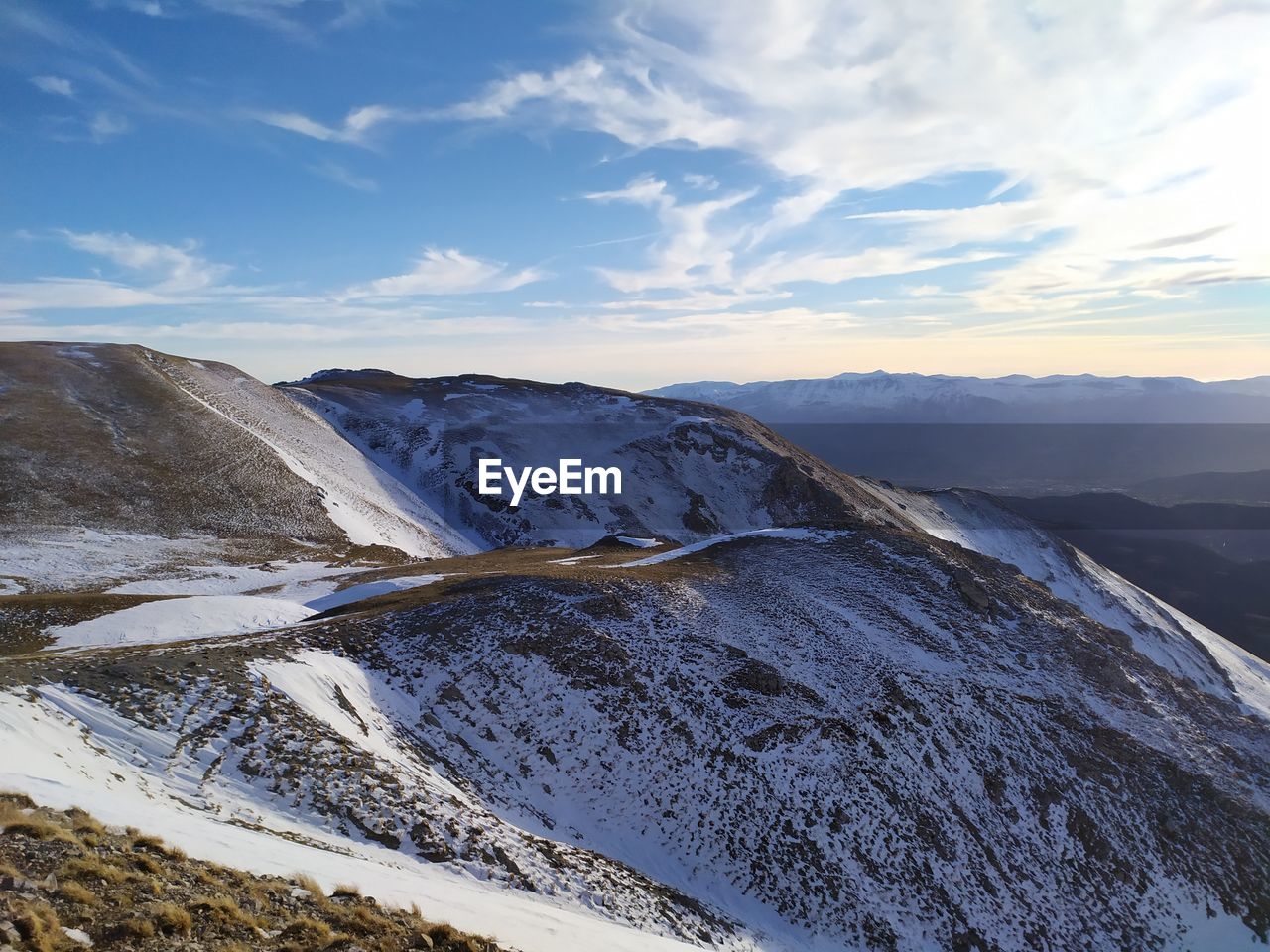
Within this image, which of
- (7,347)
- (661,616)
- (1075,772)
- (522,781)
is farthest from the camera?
(7,347)

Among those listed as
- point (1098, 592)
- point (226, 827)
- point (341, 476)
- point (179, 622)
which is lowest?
point (1098, 592)

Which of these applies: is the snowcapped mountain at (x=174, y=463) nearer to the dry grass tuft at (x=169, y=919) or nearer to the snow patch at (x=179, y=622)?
the snow patch at (x=179, y=622)

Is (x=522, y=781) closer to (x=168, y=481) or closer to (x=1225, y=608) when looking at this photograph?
(x=168, y=481)

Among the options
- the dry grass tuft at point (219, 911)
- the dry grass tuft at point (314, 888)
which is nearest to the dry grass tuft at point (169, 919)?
the dry grass tuft at point (219, 911)

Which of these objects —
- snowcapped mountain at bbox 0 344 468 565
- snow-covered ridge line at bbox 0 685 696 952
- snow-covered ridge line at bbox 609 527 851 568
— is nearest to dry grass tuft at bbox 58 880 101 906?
snow-covered ridge line at bbox 0 685 696 952

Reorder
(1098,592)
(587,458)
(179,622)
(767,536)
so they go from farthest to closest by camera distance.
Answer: (587,458)
(1098,592)
(767,536)
(179,622)

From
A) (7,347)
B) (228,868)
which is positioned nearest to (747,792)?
(228,868)

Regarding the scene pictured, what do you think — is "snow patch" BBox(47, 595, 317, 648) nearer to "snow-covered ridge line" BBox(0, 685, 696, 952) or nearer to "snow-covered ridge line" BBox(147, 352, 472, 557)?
"snow-covered ridge line" BBox(0, 685, 696, 952)

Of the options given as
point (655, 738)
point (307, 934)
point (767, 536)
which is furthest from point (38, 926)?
point (767, 536)

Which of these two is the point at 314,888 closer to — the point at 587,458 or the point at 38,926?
the point at 38,926
